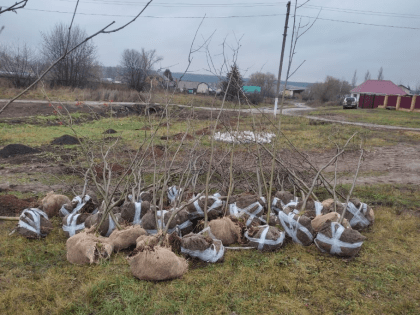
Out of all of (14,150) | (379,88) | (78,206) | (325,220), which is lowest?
(14,150)

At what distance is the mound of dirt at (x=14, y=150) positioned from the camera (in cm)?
807

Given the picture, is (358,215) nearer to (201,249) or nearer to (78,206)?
(201,249)

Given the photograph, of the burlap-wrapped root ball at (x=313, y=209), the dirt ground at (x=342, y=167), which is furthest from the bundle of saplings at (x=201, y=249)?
the dirt ground at (x=342, y=167)

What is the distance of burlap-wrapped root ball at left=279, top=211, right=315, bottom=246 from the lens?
3.58m

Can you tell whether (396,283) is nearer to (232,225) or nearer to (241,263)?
(241,263)

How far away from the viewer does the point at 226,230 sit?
362 cm

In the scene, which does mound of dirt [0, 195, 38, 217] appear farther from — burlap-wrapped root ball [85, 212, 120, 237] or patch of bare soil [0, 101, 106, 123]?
patch of bare soil [0, 101, 106, 123]

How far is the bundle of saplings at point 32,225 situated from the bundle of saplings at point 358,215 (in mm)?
3643

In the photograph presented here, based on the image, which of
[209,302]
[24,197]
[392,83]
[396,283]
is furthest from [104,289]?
[392,83]

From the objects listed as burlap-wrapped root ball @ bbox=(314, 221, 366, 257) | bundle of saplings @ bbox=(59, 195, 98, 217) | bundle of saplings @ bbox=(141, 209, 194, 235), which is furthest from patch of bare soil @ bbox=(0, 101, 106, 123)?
burlap-wrapped root ball @ bbox=(314, 221, 366, 257)

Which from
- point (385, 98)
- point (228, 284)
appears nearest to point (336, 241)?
point (228, 284)

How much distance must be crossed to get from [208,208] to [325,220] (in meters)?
1.41

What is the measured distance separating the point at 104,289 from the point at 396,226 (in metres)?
3.70

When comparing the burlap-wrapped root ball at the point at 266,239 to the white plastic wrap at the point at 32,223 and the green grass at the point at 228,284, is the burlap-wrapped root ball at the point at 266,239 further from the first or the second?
the white plastic wrap at the point at 32,223
